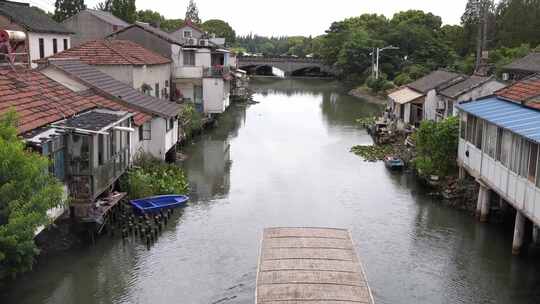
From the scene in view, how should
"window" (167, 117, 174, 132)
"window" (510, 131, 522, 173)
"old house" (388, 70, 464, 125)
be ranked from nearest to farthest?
"window" (510, 131, 522, 173) → "window" (167, 117, 174, 132) → "old house" (388, 70, 464, 125)

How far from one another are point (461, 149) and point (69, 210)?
15813 mm

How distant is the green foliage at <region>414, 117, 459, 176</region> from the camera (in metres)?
26.6

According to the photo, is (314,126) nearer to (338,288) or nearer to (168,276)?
(168,276)

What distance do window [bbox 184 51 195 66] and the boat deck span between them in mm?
30157

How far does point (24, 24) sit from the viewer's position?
4319 cm

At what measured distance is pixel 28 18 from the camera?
4578 centimetres

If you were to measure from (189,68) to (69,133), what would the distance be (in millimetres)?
26973

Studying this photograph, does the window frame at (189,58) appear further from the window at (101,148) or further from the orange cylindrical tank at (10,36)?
the window at (101,148)

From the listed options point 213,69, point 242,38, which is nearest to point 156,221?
point 213,69

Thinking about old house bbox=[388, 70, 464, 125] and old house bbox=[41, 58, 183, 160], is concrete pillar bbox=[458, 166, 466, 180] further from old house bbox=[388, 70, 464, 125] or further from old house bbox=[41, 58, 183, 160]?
old house bbox=[41, 58, 183, 160]

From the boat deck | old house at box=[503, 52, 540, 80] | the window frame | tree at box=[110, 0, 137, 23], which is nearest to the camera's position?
the boat deck

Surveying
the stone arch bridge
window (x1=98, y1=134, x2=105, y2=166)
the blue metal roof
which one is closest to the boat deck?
the blue metal roof

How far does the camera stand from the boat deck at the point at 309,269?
41.7ft

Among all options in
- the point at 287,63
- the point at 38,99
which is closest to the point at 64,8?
the point at 287,63
